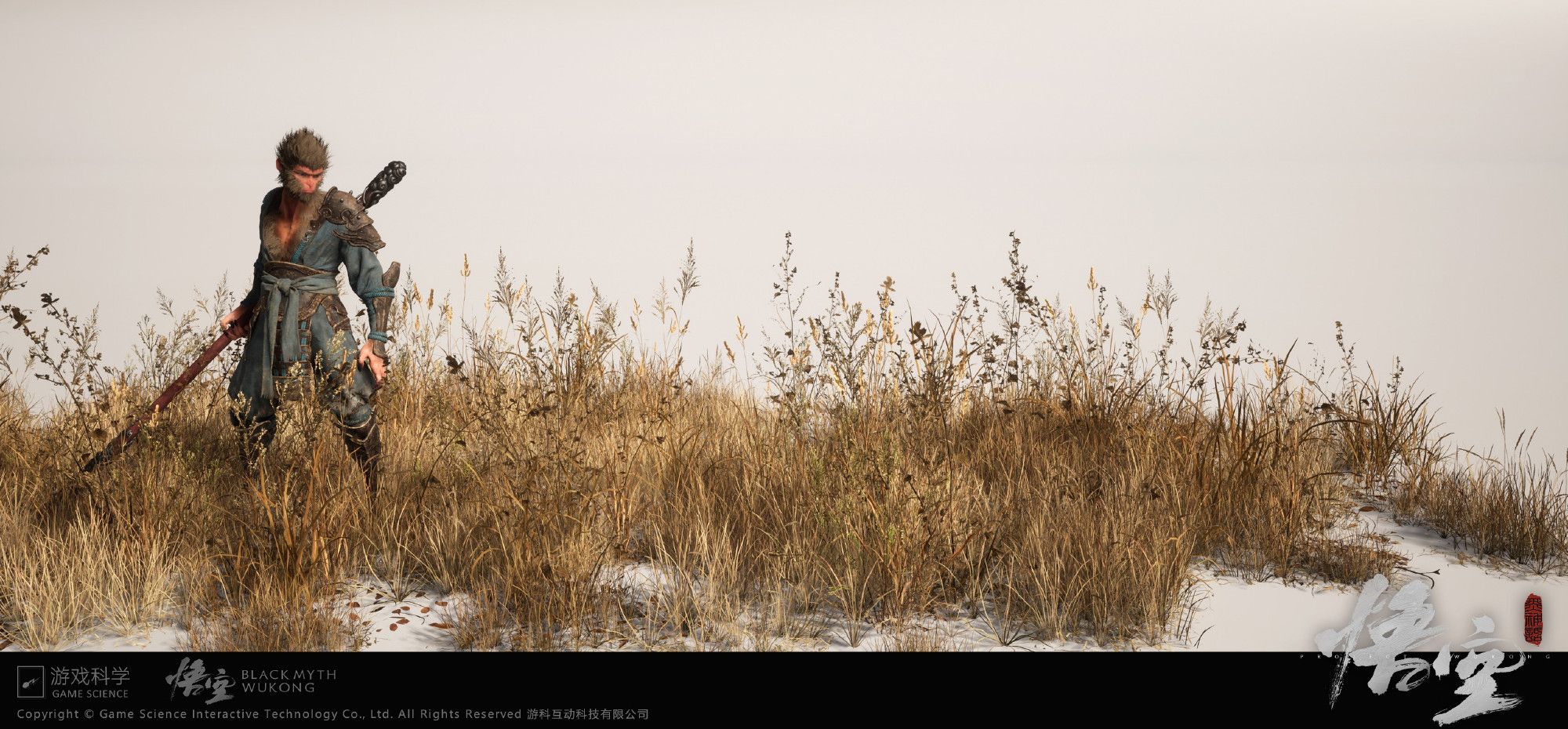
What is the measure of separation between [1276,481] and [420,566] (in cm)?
341

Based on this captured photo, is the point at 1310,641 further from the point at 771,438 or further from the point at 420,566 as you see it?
the point at 420,566

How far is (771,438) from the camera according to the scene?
→ 4.74 metres

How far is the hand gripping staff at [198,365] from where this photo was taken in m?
4.20

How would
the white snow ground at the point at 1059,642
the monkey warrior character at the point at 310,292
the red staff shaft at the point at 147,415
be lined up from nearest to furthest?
the white snow ground at the point at 1059,642
the red staff shaft at the point at 147,415
the monkey warrior character at the point at 310,292

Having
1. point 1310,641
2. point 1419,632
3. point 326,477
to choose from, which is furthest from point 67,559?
point 1419,632

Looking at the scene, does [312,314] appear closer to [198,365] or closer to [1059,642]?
[198,365]

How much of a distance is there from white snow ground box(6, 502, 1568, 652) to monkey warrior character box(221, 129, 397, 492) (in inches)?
37.9

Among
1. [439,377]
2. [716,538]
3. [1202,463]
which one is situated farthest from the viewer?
[439,377]

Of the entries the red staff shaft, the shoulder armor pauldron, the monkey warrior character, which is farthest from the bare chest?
the red staff shaft

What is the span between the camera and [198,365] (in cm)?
449

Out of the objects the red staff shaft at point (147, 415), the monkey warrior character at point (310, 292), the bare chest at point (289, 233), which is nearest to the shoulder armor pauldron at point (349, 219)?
the monkey warrior character at point (310, 292)

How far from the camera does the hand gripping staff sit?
4.20 meters

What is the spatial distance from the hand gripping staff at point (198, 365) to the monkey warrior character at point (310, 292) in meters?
0.06

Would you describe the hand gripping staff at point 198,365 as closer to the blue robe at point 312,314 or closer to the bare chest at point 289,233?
the blue robe at point 312,314
